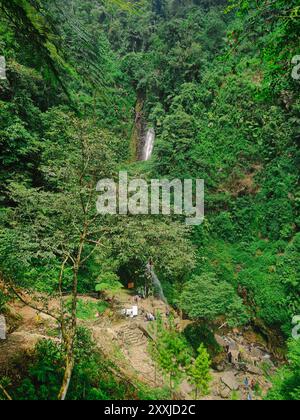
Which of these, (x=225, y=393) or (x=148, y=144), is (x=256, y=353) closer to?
(x=225, y=393)

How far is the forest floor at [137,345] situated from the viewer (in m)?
8.20

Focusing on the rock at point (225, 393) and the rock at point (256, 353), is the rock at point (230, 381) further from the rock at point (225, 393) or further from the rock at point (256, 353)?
the rock at point (256, 353)

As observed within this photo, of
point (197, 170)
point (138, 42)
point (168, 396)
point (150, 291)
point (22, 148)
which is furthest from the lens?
point (138, 42)

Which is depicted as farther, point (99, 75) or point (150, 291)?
point (150, 291)

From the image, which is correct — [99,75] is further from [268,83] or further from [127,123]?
[127,123]

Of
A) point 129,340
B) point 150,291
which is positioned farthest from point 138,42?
point 129,340

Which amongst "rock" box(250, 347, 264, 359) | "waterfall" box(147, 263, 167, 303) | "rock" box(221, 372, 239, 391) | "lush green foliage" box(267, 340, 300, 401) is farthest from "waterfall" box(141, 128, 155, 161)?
"lush green foliage" box(267, 340, 300, 401)

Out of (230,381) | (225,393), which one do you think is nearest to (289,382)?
(225,393)

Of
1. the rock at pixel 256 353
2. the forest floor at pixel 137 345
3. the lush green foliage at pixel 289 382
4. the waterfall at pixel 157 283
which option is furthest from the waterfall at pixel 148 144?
the lush green foliage at pixel 289 382

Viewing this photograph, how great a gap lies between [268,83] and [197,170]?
60.0ft

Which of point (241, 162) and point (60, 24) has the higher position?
point (241, 162)

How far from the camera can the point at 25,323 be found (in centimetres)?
912

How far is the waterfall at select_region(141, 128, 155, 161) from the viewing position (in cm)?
2783
